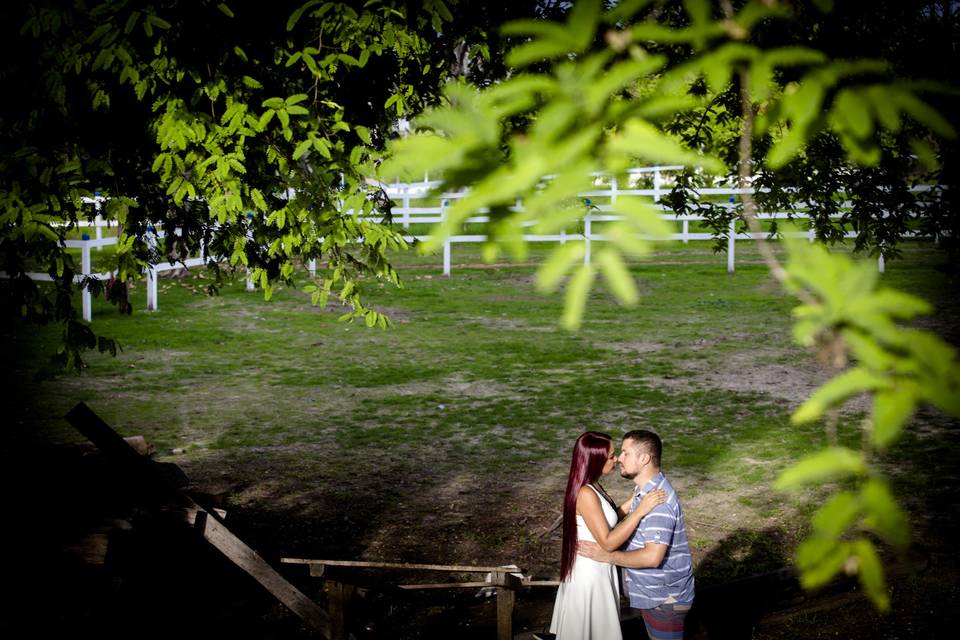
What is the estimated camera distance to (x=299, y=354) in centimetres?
1435

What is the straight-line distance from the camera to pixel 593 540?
453 centimetres

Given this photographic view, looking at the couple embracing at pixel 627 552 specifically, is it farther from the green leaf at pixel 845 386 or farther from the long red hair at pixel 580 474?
the green leaf at pixel 845 386

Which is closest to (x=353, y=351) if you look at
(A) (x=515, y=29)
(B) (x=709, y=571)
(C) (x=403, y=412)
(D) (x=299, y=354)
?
(D) (x=299, y=354)

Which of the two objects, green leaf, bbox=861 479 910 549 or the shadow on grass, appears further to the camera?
the shadow on grass

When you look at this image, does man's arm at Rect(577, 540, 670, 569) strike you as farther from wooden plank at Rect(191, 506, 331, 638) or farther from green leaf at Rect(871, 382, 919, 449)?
green leaf at Rect(871, 382, 919, 449)

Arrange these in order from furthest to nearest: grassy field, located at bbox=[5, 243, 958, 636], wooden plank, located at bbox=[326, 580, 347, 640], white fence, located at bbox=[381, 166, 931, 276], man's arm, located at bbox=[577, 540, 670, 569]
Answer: grassy field, located at bbox=[5, 243, 958, 636], wooden plank, located at bbox=[326, 580, 347, 640], man's arm, located at bbox=[577, 540, 670, 569], white fence, located at bbox=[381, 166, 931, 276]

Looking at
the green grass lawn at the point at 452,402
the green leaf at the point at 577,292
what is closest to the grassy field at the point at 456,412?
the green grass lawn at the point at 452,402

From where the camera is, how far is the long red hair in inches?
180

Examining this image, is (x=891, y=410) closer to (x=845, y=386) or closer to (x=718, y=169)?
(x=845, y=386)

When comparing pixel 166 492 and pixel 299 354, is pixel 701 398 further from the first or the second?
pixel 166 492

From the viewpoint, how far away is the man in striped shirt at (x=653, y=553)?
439cm

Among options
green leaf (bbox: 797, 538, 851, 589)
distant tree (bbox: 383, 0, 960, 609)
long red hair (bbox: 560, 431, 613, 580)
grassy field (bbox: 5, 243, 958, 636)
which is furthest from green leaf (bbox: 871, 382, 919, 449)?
long red hair (bbox: 560, 431, 613, 580)

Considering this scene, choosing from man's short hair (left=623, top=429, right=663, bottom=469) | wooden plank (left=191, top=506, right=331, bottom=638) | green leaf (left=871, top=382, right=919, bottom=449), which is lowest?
wooden plank (left=191, top=506, right=331, bottom=638)

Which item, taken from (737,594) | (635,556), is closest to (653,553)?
(635,556)
